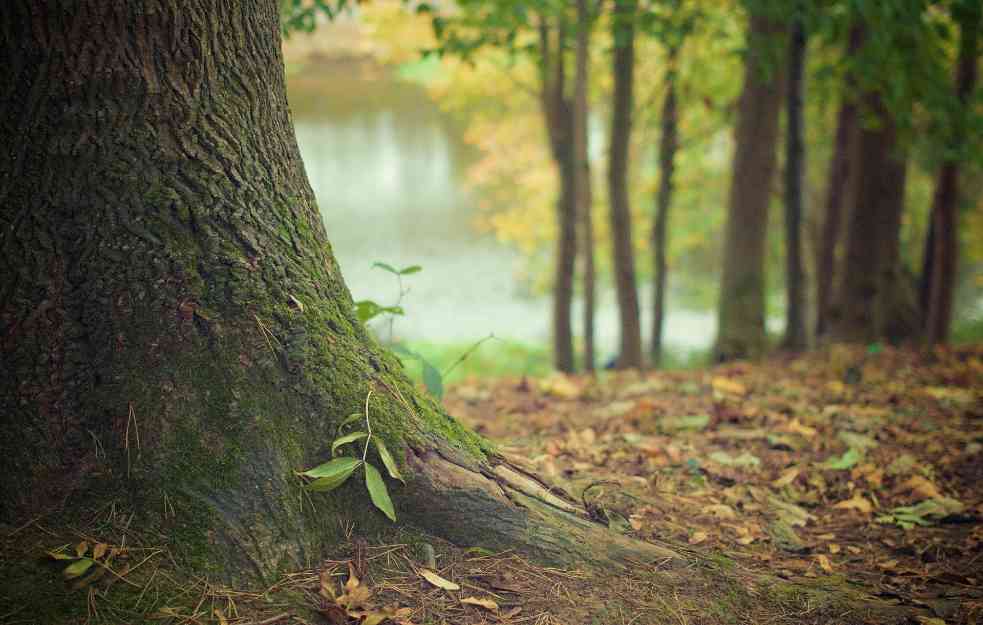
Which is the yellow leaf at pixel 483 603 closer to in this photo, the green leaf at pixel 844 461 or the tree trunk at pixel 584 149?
the green leaf at pixel 844 461

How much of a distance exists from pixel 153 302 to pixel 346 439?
0.60 m

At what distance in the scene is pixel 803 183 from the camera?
6867 mm

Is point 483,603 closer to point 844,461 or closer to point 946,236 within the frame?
point 844,461

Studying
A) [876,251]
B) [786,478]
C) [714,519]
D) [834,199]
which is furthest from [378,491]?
[834,199]

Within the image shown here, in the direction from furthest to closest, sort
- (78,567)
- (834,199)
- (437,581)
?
(834,199) < (437,581) < (78,567)

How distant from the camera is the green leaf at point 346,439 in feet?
6.78

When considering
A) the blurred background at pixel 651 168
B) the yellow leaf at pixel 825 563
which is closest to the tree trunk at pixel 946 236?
the blurred background at pixel 651 168

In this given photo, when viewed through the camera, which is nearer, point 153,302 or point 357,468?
point 153,302

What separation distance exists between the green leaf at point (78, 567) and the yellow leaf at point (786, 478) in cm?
246

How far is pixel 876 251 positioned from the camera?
26.3ft

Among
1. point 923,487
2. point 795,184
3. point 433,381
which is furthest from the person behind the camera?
point 795,184

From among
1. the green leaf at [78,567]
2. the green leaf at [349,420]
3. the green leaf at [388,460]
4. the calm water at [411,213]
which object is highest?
the green leaf at [349,420]

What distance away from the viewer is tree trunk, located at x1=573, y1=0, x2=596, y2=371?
659cm

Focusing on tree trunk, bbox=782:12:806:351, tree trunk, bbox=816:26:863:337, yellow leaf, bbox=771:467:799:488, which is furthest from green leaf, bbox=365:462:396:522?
tree trunk, bbox=816:26:863:337
